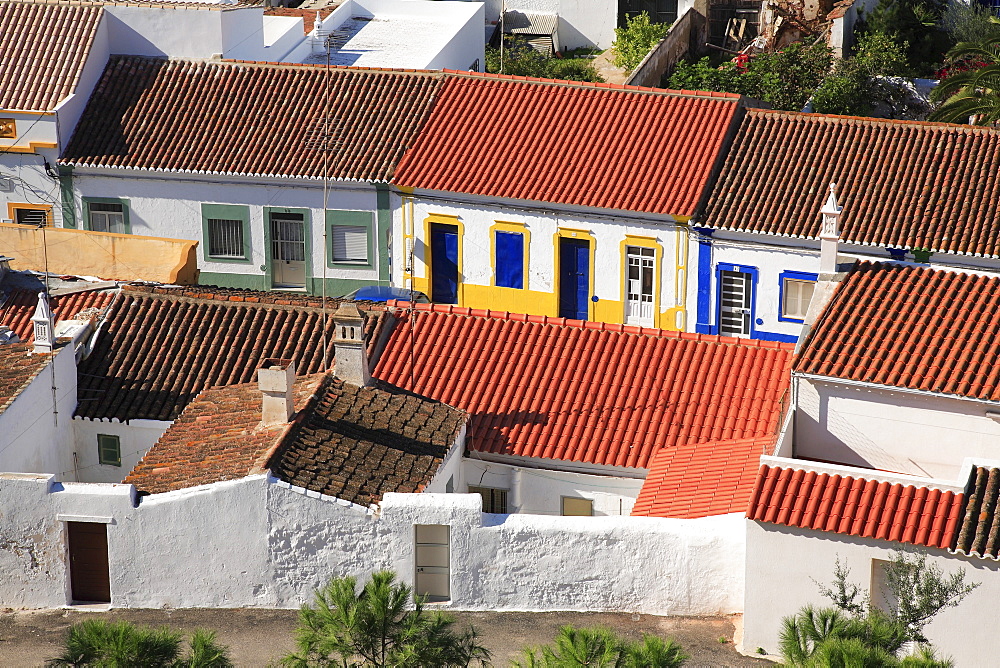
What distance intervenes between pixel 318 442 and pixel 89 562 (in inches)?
146

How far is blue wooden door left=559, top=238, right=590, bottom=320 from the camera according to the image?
36.7 meters

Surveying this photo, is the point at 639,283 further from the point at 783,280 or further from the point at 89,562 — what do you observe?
the point at 89,562

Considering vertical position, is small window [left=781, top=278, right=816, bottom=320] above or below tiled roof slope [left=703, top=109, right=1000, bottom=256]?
below

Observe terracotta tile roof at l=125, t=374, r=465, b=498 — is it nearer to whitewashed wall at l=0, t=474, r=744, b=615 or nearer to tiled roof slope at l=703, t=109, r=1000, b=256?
whitewashed wall at l=0, t=474, r=744, b=615

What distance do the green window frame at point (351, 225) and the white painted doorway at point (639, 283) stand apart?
21.3 feet

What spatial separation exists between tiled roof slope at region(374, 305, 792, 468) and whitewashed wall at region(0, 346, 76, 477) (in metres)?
5.57

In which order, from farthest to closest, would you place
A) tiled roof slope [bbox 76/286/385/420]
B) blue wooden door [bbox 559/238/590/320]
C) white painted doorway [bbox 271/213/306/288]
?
white painted doorway [bbox 271/213/306/288]
blue wooden door [bbox 559/238/590/320]
tiled roof slope [bbox 76/286/385/420]

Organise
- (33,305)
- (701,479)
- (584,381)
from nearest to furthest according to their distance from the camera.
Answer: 1. (701,479)
2. (584,381)
3. (33,305)

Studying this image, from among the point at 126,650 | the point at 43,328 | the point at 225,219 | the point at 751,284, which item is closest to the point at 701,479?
the point at 43,328

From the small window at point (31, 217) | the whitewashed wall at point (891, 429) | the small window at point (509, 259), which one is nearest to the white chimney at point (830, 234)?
the whitewashed wall at point (891, 429)

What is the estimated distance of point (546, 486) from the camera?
1029 inches

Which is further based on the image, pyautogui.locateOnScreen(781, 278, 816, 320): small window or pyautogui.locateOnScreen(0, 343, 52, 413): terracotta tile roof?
pyautogui.locateOnScreen(781, 278, 816, 320): small window

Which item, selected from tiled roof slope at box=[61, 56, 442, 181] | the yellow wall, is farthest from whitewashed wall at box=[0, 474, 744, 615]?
tiled roof slope at box=[61, 56, 442, 181]

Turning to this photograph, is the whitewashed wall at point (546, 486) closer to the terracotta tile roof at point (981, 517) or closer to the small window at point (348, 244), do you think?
the terracotta tile roof at point (981, 517)
